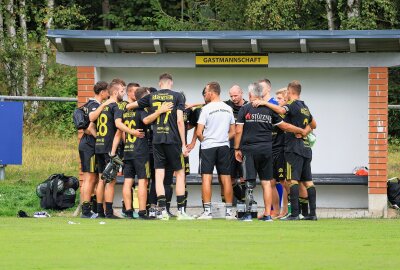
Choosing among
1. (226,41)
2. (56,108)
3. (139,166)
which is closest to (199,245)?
(139,166)

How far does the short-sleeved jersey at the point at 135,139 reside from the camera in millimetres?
17312

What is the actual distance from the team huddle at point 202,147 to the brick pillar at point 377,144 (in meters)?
2.43

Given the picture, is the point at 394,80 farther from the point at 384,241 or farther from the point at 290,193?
the point at 384,241

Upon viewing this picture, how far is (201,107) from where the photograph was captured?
59.1ft

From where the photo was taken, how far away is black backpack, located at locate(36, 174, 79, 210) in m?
19.9

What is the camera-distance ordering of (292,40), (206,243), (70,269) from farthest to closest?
1. (292,40)
2. (206,243)
3. (70,269)

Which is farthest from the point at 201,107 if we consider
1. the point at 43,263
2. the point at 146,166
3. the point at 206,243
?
the point at 43,263

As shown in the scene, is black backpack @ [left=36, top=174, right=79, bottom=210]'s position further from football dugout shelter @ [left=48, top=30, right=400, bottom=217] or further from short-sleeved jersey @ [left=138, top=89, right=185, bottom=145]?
short-sleeved jersey @ [left=138, top=89, right=185, bottom=145]

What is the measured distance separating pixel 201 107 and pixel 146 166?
3.95 ft

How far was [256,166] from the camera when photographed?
16.9 meters

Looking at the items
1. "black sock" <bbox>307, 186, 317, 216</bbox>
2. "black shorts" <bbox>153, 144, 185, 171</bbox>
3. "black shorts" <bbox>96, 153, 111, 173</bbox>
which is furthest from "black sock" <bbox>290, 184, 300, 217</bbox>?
"black shorts" <bbox>96, 153, 111, 173</bbox>

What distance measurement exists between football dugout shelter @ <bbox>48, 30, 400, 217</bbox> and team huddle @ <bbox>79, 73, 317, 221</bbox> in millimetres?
1782

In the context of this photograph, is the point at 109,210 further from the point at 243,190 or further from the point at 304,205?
the point at 304,205

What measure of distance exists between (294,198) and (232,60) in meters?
3.66
